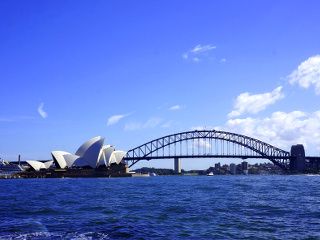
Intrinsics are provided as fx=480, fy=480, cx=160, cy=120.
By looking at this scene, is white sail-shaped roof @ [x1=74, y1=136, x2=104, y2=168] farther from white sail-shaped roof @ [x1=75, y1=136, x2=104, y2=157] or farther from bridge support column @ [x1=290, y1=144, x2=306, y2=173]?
bridge support column @ [x1=290, y1=144, x2=306, y2=173]

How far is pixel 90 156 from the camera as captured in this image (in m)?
152

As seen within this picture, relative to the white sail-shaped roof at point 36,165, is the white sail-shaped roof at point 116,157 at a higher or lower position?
higher

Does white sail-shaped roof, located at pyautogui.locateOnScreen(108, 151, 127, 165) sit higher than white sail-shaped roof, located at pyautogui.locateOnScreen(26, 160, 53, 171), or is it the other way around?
white sail-shaped roof, located at pyautogui.locateOnScreen(108, 151, 127, 165)

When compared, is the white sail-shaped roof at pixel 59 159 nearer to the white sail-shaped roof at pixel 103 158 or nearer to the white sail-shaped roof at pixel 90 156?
the white sail-shaped roof at pixel 90 156

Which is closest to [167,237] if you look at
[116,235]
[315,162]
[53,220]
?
[116,235]

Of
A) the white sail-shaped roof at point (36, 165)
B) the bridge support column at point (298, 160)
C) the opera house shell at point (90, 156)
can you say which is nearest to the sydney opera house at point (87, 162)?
the opera house shell at point (90, 156)

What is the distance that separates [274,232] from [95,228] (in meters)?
7.87

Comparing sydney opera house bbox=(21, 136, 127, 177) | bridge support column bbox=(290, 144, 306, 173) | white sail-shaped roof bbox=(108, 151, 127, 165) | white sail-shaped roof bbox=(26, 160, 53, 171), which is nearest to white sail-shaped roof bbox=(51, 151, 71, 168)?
sydney opera house bbox=(21, 136, 127, 177)

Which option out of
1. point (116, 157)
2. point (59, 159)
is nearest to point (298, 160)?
point (116, 157)

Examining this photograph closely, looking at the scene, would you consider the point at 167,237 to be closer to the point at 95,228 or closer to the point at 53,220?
the point at 95,228

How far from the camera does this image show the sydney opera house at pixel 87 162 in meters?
152

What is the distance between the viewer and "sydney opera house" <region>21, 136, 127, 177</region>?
152 m

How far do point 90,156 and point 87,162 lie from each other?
3.44 m

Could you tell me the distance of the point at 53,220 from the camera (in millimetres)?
24859
